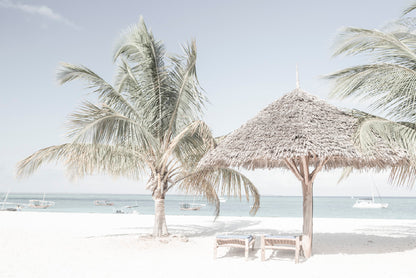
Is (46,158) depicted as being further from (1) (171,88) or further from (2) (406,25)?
(2) (406,25)

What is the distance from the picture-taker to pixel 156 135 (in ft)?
26.8

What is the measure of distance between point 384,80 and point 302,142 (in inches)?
81.5

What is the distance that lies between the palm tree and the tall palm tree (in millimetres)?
3263

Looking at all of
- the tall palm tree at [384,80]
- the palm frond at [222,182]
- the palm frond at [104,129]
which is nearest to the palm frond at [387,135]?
the tall palm tree at [384,80]

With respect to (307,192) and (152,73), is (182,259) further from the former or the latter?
(152,73)

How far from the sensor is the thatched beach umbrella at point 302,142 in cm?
583

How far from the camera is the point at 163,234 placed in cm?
807

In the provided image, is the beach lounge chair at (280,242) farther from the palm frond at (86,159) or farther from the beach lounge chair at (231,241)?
the palm frond at (86,159)

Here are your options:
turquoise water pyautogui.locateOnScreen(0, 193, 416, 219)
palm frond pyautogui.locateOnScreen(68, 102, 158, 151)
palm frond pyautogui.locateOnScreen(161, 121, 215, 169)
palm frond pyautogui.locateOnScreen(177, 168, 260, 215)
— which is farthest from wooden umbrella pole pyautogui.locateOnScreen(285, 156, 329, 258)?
turquoise water pyautogui.locateOnScreen(0, 193, 416, 219)

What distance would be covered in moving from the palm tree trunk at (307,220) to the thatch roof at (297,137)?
672 millimetres

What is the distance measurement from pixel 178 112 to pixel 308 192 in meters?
3.74

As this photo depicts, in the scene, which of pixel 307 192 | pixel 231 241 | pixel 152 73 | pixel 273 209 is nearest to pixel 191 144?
pixel 152 73

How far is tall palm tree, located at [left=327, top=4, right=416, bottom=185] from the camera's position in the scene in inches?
233

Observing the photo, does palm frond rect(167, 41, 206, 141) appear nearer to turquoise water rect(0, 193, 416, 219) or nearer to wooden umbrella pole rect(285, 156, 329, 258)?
wooden umbrella pole rect(285, 156, 329, 258)
